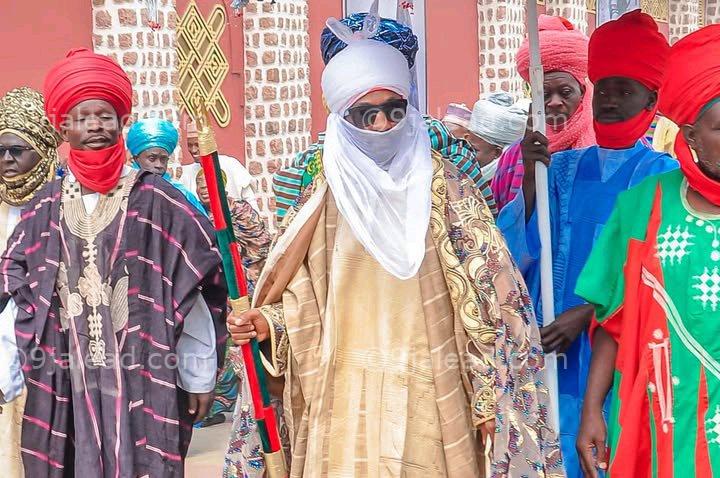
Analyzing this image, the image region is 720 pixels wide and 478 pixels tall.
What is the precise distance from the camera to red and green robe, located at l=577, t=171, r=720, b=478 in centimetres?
374

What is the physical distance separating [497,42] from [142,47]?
751 cm

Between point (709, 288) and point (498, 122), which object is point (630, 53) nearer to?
point (709, 288)

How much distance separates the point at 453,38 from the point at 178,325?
39.0ft

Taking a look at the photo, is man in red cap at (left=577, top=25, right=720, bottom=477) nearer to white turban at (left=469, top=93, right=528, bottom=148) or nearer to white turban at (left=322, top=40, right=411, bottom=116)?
white turban at (left=322, top=40, right=411, bottom=116)

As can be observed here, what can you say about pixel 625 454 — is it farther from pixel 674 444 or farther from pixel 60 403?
pixel 60 403

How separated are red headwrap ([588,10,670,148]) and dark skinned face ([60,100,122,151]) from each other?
1817mm

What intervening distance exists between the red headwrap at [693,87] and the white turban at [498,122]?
485cm

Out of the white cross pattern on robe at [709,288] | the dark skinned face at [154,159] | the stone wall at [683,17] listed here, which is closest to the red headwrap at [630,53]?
the white cross pattern on robe at [709,288]

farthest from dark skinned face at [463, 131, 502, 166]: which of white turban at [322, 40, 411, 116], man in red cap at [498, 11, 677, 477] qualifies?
white turban at [322, 40, 411, 116]

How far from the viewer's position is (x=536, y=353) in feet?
13.9

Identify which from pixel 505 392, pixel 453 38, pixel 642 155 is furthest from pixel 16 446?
pixel 453 38

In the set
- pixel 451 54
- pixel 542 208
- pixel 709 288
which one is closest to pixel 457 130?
pixel 542 208

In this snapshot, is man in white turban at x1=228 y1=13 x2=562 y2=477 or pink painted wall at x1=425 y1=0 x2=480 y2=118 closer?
man in white turban at x1=228 y1=13 x2=562 y2=477

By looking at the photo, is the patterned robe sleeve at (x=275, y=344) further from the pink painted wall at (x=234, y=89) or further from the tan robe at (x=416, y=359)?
the pink painted wall at (x=234, y=89)
